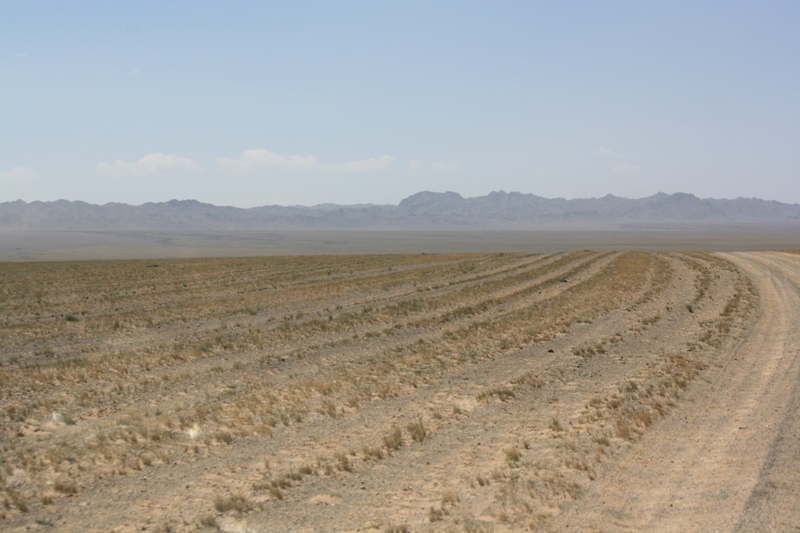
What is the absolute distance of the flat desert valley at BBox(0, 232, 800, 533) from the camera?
780cm

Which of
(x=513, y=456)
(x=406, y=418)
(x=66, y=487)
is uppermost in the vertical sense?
(x=513, y=456)

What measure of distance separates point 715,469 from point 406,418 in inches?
210

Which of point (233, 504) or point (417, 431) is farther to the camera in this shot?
point (417, 431)

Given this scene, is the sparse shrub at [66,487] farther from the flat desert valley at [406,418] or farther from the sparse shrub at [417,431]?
the sparse shrub at [417,431]

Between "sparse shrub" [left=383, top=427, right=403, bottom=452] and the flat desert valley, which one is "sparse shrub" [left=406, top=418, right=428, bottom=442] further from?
"sparse shrub" [left=383, top=427, right=403, bottom=452]

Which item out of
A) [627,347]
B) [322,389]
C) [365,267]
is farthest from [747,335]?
[365,267]

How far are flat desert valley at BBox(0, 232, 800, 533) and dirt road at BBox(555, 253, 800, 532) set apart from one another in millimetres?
38

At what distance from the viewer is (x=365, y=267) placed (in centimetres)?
4969

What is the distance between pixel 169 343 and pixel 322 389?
8.16 metres

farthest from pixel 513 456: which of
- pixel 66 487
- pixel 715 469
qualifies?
pixel 66 487

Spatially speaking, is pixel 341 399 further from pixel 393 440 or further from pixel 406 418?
pixel 393 440

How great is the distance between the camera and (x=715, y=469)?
8.57 m

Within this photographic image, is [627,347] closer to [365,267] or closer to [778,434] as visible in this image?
[778,434]

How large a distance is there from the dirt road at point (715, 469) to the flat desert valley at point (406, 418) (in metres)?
0.04
